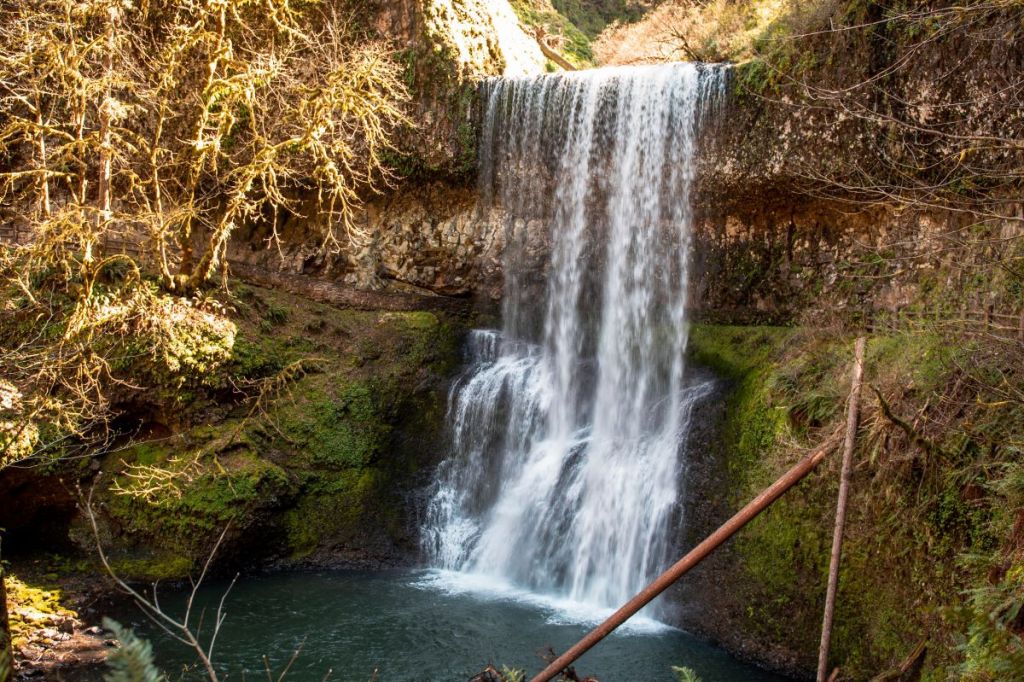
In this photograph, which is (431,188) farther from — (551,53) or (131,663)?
(131,663)

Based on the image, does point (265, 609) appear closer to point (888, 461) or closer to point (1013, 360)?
point (888, 461)

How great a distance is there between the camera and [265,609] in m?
9.38

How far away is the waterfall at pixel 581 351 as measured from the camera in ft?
33.3

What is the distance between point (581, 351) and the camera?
1319 cm

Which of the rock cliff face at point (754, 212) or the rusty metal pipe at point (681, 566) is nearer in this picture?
the rusty metal pipe at point (681, 566)

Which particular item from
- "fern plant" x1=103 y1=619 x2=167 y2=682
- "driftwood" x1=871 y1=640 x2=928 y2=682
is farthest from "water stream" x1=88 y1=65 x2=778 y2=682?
"fern plant" x1=103 y1=619 x2=167 y2=682

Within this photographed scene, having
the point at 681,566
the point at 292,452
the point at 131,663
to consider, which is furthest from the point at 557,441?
the point at 131,663

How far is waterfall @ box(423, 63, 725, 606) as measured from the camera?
10.2 metres

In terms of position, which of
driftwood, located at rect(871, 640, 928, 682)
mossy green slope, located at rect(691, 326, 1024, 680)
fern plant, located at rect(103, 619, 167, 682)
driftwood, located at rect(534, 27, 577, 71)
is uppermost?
driftwood, located at rect(534, 27, 577, 71)

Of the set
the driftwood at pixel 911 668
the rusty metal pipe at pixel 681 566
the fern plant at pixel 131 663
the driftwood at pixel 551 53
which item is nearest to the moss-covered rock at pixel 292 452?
the driftwood at pixel 911 668

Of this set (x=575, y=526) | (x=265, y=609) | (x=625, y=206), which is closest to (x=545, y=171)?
(x=625, y=206)

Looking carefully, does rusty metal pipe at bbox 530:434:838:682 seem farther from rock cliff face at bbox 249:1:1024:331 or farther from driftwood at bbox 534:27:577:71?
driftwood at bbox 534:27:577:71

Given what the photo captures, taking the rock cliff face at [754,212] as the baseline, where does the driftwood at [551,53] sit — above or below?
above

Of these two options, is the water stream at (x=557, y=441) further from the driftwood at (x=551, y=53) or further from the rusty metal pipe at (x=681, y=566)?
the driftwood at (x=551, y=53)
